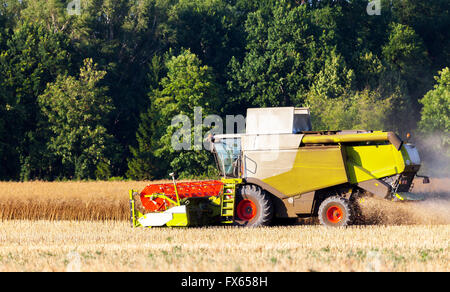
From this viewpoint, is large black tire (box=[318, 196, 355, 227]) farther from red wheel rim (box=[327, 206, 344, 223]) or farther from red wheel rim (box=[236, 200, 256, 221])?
red wheel rim (box=[236, 200, 256, 221])

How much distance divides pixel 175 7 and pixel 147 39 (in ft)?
11.0

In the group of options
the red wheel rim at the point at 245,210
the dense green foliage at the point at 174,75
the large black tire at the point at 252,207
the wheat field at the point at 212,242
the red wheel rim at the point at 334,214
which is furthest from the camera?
the dense green foliage at the point at 174,75

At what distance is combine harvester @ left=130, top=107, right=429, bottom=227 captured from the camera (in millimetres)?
18203

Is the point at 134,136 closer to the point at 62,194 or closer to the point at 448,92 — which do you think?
the point at 448,92

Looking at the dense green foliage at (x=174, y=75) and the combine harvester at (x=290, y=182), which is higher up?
the dense green foliage at (x=174, y=75)

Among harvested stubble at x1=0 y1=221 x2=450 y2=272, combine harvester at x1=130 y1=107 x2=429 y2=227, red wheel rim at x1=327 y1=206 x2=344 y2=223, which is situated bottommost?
harvested stubble at x1=0 y1=221 x2=450 y2=272

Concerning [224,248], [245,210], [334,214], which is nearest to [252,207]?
[245,210]

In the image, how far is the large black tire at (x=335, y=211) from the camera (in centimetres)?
1825

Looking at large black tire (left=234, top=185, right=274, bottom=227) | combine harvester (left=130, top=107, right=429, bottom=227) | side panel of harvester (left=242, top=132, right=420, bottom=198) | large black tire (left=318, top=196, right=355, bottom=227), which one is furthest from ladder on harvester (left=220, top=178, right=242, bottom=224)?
large black tire (left=318, top=196, right=355, bottom=227)

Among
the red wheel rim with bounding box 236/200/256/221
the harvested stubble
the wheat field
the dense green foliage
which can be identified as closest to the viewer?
the harvested stubble

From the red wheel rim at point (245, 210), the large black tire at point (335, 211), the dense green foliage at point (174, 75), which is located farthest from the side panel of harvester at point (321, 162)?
the dense green foliage at point (174, 75)

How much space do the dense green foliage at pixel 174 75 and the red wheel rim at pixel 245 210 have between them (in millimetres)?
29245

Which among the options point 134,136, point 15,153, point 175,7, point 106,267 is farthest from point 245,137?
point 175,7

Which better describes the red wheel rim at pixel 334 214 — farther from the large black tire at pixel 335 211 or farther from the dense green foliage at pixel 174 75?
the dense green foliage at pixel 174 75
